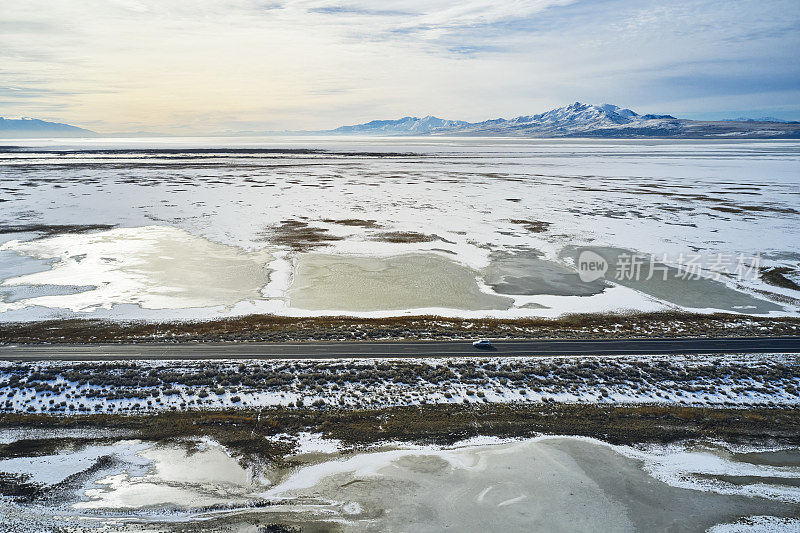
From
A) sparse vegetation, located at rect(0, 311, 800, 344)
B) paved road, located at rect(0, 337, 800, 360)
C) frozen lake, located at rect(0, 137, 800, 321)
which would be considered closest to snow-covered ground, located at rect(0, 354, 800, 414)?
paved road, located at rect(0, 337, 800, 360)

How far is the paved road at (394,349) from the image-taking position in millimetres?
29609

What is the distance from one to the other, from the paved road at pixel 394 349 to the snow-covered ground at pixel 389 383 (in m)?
1.02

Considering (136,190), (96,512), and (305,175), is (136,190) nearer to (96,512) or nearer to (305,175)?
(305,175)

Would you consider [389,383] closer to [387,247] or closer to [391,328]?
[391,328]

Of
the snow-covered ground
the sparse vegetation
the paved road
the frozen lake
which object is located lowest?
the snow-covered ground

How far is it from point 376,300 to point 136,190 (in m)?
76.9

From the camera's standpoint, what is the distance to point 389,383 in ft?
89.0

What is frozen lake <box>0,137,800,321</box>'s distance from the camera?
39.2 m

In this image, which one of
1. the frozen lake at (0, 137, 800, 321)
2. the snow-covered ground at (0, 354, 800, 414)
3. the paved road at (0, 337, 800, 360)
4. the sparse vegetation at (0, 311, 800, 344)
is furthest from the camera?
the frozen lake at (0, 137, 800, 321)

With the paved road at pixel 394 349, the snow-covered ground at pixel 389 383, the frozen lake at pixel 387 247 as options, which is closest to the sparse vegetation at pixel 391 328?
the paved road at pixel 394 349

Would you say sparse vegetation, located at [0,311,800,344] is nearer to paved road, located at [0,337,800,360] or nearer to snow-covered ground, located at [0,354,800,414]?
paved road, located at [0,337,800,360]

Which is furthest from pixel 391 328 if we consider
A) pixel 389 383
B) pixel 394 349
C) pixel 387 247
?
pixel 387 247

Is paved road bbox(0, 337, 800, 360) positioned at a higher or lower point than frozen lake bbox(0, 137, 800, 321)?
lower

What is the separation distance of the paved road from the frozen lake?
17.6ft
